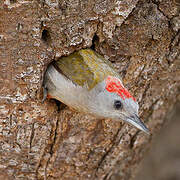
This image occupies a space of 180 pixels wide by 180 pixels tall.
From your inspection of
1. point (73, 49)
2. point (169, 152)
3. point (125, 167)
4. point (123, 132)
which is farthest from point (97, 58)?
point (169, 152)

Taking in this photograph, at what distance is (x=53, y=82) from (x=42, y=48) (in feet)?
1.20

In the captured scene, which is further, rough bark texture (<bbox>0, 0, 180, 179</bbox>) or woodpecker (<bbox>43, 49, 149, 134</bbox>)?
woodpecker (<bbox>43, 49, 149, 134</bbox>)

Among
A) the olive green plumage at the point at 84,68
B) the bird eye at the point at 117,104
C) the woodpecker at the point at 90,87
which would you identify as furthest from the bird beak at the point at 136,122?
the olive green plumage at the point at 84,68

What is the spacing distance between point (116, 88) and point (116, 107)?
0.58ft

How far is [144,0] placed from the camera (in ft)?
10.2

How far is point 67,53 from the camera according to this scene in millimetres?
3105

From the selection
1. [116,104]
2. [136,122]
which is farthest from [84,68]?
[136,122]

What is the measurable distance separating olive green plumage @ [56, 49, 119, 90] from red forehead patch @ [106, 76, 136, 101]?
0.23 ft

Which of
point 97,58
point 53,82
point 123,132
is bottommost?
point 123,132

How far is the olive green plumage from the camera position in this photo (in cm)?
315

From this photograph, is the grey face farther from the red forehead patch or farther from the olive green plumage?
the olive green plumage

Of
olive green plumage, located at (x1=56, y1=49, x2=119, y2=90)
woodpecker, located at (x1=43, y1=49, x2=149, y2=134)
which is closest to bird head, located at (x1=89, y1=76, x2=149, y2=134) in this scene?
woodpecker, located at (x1=43, y1=49, x2=149, y2=134)

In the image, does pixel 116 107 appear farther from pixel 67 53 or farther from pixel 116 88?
pixel 67 53

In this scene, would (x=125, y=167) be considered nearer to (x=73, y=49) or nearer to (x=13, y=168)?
(x=13, y=168)
